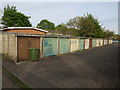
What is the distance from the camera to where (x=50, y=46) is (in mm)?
10203

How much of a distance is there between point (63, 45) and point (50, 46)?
261cm

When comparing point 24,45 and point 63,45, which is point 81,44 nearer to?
point 63,45

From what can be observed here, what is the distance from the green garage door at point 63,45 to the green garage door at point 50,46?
33.1 inches

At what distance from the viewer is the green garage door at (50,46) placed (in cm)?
954

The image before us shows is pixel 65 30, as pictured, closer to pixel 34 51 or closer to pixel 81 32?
pixel 81 32

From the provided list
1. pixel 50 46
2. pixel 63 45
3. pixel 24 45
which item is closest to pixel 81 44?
pixel 63 45

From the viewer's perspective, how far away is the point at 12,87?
3.80m

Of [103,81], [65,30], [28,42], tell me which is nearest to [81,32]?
[65,30]

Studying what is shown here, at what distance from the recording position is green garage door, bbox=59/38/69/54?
11805 millimetres

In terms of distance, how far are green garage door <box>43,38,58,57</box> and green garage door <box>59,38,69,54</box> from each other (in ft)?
2.76

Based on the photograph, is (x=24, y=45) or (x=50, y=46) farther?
(x=50, y=46)

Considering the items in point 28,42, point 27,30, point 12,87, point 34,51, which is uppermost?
point 27,30

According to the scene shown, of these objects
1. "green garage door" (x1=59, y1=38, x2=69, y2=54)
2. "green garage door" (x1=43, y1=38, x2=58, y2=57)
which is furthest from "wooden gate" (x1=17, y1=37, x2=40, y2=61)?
"green garage door" (x1=59, y1=38, x2=69, y2=54)

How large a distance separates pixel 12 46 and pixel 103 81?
7.34 m
